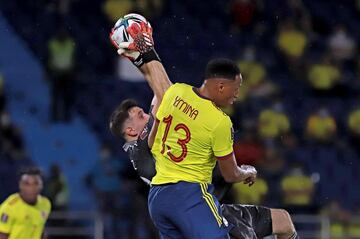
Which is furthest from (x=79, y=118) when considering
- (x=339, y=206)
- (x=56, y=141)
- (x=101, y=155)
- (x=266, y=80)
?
(x=339, y=206)

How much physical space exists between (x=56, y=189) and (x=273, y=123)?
3842 mm

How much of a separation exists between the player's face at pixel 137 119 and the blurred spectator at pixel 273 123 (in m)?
8.41

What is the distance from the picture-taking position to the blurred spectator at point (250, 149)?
665 inches

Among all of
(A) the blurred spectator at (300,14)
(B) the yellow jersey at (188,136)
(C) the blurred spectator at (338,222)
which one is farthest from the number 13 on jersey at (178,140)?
(A) the blurred spectator at (300,14)

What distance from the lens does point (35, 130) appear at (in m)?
19.1

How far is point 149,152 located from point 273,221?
3.71 feet

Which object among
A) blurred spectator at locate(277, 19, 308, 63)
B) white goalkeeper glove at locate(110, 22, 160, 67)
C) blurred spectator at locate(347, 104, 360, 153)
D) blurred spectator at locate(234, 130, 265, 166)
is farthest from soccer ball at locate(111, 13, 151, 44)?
blurred spectator at locate(277, 19, 308, 63)

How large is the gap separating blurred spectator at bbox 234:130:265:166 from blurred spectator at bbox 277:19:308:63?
3.26m

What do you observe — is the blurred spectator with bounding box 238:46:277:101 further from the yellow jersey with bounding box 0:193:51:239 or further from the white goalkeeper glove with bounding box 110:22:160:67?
the white goalkeeper glove with bounding box 110:22:160:67

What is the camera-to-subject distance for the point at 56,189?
16.3 metres

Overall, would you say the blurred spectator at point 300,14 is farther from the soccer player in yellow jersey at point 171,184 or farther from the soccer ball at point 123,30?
the soccer ball at point 123,30

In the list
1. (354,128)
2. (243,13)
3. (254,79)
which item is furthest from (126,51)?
(243,13)

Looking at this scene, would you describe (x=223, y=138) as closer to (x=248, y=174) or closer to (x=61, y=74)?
(x=248, y=174)

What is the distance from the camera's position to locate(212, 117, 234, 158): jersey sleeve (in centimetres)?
856
